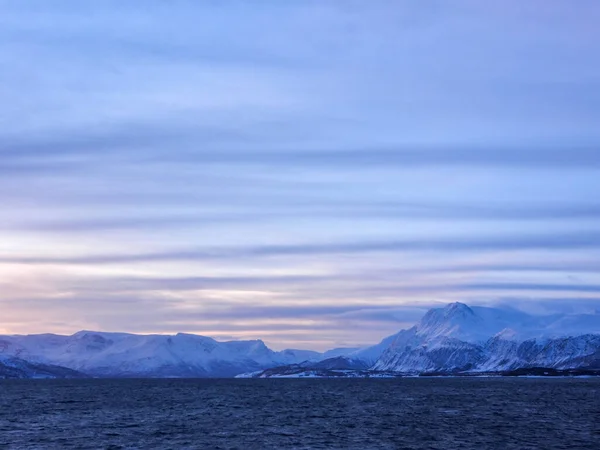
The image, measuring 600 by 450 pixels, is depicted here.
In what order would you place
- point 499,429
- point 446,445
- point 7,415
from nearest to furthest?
point 446,445 < point 499,429 < point 7,415

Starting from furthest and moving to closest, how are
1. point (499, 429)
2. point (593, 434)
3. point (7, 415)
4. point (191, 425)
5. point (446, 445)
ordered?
point (7, 415), point (191, 425), point (499, 429), point (593, 434), point (446, 445)

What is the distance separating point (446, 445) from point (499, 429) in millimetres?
25442

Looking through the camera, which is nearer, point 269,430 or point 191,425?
point 269,430

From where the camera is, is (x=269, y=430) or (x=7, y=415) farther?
(x=7, y=415)

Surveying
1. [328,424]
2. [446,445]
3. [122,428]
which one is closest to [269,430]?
[328,424]

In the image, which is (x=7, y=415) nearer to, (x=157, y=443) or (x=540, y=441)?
(x=157, y=443)

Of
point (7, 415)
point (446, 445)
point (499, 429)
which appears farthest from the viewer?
point (7, 415)

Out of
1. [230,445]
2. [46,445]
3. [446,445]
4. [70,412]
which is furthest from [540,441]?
[70,412]

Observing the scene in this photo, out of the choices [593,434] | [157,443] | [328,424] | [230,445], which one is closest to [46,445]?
[157,443]

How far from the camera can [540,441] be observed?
118 m

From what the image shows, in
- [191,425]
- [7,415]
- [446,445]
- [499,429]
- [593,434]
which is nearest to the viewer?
[446,445]

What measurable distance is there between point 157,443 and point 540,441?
165ft

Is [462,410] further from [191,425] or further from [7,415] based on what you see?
[7,415]

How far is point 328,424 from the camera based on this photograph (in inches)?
5822
